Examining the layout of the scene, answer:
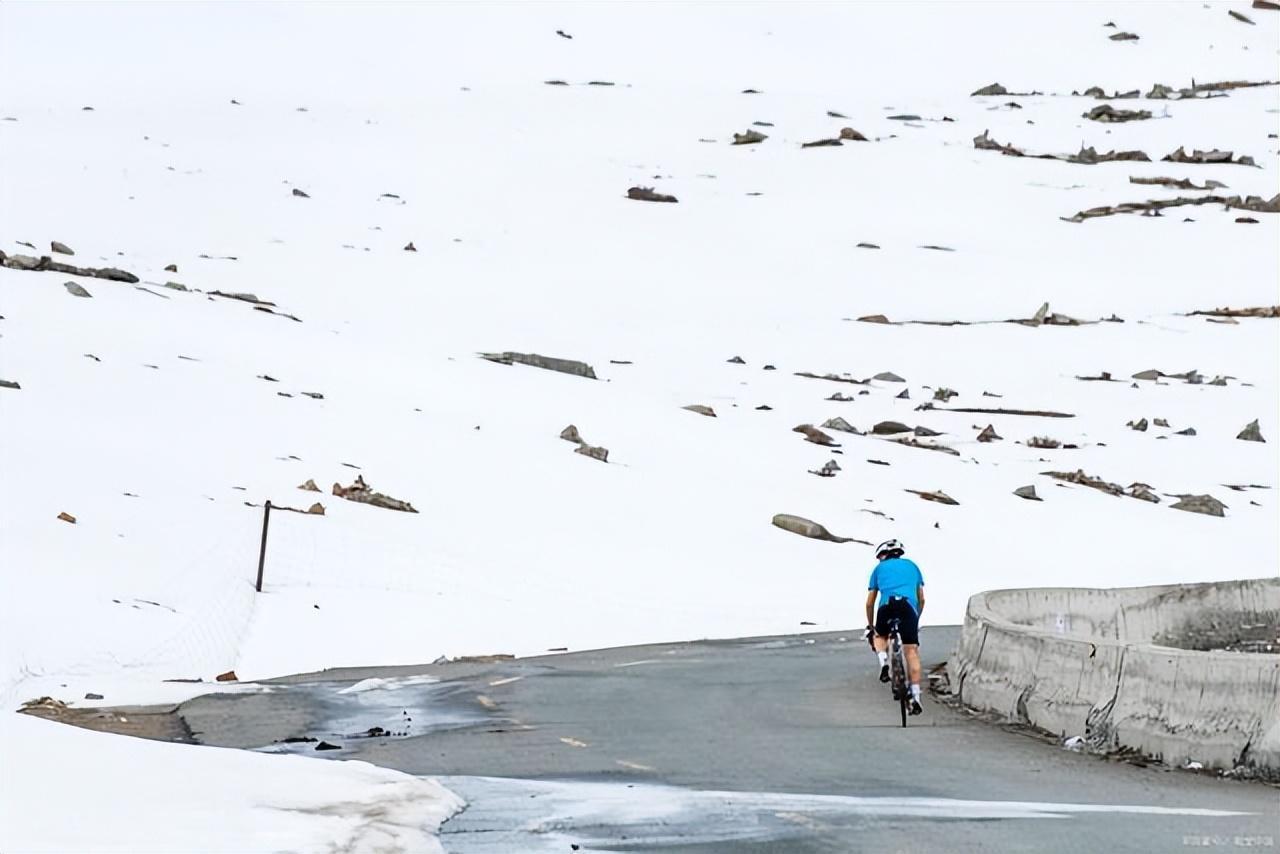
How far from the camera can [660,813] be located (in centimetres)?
1173

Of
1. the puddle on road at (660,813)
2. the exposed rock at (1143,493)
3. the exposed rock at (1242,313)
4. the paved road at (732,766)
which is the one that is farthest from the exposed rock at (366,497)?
the exposed rock at (1242,313)

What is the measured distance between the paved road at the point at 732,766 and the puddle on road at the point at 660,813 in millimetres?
22

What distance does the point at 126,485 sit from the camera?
27781 millimetres

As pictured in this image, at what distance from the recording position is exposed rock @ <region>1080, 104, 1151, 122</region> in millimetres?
84294

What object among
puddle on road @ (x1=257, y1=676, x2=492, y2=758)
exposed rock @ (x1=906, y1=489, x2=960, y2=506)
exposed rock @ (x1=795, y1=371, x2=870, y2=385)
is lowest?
exposed rock @ (x1=795, y1=371, x2=870, y2=385)

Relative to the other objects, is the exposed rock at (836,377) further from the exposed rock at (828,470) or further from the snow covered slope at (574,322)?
the exposed rock at (828,470)

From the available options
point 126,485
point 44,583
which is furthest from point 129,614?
point 126,485

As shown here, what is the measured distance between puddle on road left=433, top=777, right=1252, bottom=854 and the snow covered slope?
26.4 ft

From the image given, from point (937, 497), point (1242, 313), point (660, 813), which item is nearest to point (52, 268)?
point (937, 497)

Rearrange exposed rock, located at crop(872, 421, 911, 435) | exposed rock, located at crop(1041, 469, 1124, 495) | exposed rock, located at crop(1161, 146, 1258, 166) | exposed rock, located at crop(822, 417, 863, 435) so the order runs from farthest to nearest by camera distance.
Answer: exposed rock, located at crop(1161, 146, 1258, 166) < exposed rock, located at crop(872, 421, 911, 435) < exposed rock, located at crop(822, 417, 863, 435) < exposed rock, located at crop(1041, 469, 1124, 495)

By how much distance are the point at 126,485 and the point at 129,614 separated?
220 inches

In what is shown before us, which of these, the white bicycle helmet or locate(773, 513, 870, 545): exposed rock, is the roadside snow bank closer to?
the white bicycle helmet

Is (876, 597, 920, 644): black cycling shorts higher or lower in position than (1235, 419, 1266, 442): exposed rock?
higher

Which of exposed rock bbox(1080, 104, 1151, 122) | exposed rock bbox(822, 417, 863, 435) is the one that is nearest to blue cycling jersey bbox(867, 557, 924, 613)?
exposed rock bbox(822, 417, 863, 435)
